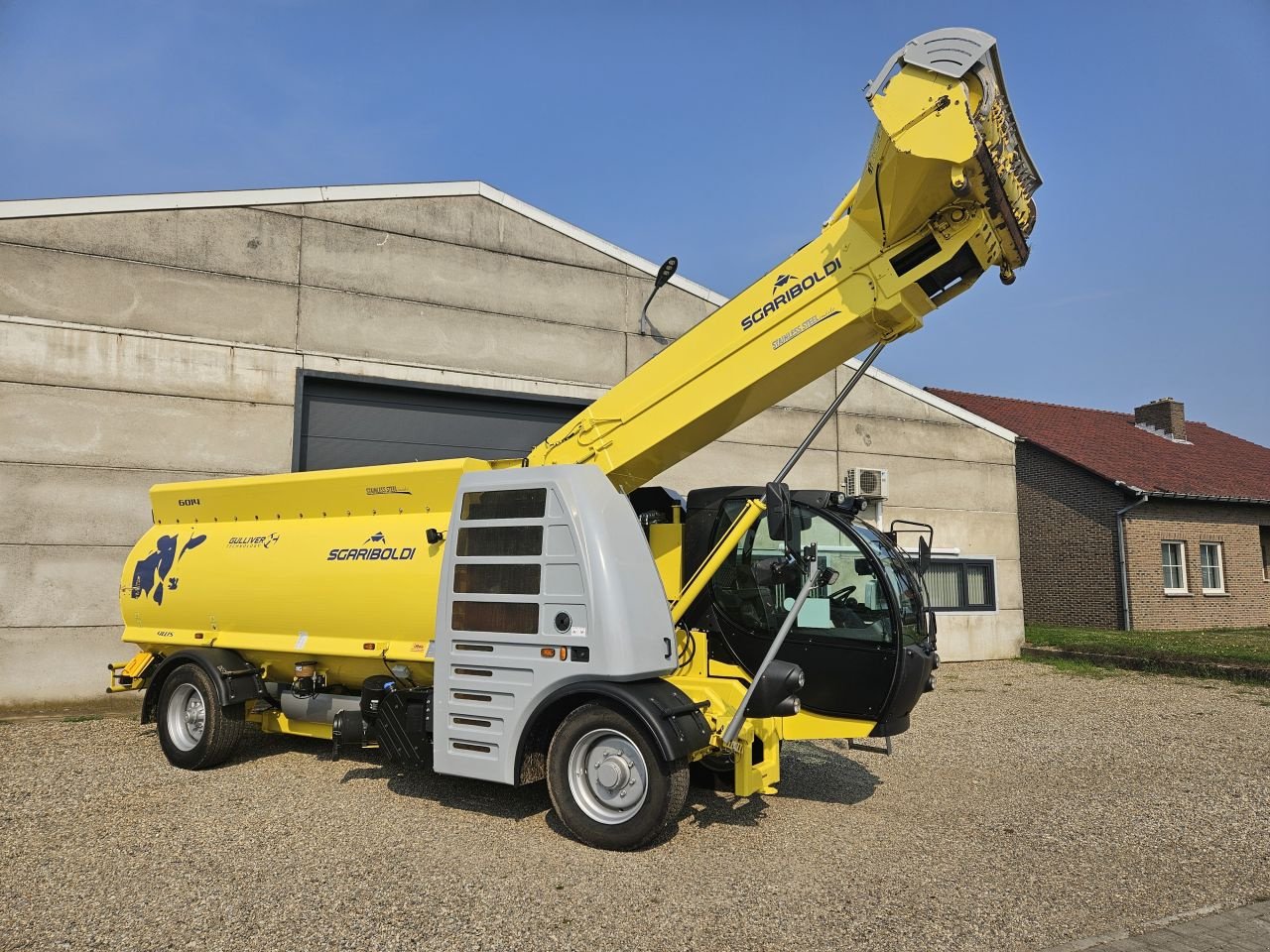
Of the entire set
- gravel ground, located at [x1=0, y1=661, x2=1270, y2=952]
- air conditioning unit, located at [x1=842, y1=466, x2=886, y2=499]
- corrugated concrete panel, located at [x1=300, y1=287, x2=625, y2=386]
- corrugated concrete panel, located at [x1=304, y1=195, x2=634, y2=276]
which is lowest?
gravel ground, located at [x1=0, y1=661, x2=1270, y2=952]

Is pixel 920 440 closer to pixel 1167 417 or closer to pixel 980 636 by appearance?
pixel 980 636

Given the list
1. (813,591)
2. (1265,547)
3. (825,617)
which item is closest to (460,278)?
(813,591)

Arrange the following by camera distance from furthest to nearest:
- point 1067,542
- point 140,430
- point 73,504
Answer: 1. point 1067,542
2. point 140,430
3. point 73,504

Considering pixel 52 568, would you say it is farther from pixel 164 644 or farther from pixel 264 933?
pixel 264 933

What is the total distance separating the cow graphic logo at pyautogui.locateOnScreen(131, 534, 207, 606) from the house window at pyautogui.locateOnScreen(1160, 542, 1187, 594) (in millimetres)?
23322

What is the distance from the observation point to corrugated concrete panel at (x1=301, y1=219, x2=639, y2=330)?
37.0 ft

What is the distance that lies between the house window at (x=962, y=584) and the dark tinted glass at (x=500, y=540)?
431 inches

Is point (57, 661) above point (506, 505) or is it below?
below

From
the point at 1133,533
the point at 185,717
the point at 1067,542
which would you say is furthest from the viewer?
the point at 1067,542

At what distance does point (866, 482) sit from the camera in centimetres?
1438

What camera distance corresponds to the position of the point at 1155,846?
5.68m

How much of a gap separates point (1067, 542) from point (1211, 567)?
451cm

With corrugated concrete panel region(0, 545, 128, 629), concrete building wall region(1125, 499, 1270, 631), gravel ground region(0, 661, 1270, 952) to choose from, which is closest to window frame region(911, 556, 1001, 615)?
gravel ground region(0, 661, 1270, 952)

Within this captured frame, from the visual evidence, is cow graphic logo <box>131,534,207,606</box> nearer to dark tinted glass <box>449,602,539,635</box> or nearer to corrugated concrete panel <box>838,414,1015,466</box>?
dark tinted glass <box>449,602,539,635</box>
